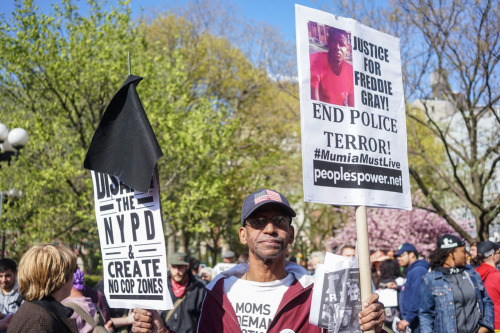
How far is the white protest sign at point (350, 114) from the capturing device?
136 inches

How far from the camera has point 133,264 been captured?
3.76 m

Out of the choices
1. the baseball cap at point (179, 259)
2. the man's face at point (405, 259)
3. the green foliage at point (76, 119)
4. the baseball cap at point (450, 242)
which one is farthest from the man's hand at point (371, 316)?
the green foliage at point (76, 119)

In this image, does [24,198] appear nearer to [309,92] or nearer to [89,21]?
[89,21]

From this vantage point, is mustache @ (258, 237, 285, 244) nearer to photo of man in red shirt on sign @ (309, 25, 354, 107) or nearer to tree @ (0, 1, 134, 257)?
photo of man in red shirt on sign @ (309, 25, 354, 107)

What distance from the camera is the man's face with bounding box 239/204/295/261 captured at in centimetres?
356

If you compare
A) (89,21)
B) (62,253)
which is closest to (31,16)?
(89,21)

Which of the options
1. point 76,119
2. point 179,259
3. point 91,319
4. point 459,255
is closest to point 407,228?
point 76,119

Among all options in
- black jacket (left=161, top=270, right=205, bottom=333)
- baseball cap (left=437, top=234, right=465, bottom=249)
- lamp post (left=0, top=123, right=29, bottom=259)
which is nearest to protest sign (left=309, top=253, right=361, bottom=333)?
baseball cap (left=437, top=234, right=465, bottom=249)

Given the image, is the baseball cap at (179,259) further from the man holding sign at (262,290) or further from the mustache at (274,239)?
the mustache at (274,239)

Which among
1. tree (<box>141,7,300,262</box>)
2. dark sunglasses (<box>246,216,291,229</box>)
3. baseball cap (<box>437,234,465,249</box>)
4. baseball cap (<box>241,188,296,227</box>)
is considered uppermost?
tree (<box>141,7,300,262</box>)

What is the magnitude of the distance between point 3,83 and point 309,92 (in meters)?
18.3

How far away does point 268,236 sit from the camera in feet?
11.8

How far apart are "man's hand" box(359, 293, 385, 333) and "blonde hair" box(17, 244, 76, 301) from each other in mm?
1904

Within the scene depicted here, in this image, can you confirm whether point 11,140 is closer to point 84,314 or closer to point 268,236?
point 84,314
